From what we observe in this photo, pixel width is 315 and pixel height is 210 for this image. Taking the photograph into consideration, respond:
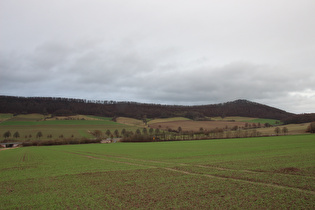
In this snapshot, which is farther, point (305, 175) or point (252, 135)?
point (252, 135)

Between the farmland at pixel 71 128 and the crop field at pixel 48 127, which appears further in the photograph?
the crop field at pixel 48 127

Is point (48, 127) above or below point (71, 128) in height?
above

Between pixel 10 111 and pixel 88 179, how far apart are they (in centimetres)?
18300

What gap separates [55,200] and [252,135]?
102 meters

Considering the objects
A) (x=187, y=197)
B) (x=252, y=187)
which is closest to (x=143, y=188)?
(x=187, y=197)

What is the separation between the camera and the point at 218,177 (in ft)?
62.6

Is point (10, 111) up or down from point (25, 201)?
up

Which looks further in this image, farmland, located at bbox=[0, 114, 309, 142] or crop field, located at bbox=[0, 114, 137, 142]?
crop field, located at bbox=[0, 114, 137, 142]

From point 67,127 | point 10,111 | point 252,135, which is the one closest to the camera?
point 252,135

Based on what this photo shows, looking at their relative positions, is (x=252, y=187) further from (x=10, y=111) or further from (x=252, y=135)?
(x=10, y=111)

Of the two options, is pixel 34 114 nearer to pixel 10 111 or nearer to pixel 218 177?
pixel 10 111

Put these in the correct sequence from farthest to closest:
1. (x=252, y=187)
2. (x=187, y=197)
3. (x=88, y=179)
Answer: (x=88, y=179) → (x=252, y=187) → (x=187, y=197)

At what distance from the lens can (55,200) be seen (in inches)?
555

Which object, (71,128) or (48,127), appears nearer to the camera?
(48,127)
